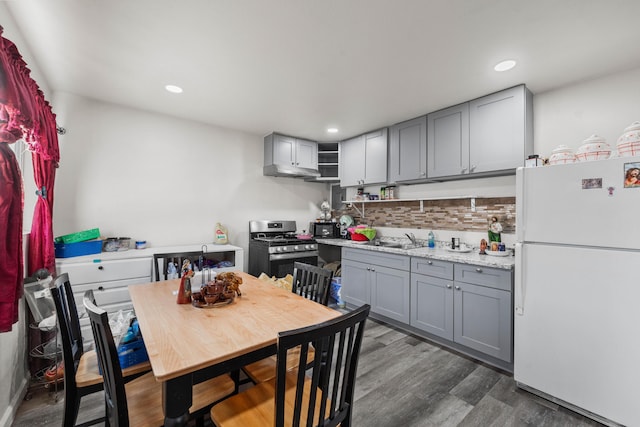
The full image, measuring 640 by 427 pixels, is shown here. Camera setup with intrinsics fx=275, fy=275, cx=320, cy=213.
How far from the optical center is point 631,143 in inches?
65.8

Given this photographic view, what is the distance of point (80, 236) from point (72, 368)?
1807mm

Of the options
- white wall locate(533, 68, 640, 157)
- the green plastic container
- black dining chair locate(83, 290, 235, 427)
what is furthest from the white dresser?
white wall locate(533, 68, 640, 157)

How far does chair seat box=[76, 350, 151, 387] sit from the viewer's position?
1.32 meters

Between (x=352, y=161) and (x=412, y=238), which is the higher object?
(x=352, y=161)

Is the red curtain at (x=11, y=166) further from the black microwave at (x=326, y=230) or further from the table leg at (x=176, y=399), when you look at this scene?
the black microwave at (x=326, y=230)

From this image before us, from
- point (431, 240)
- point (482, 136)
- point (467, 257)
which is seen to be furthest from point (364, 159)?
point (467, 257)

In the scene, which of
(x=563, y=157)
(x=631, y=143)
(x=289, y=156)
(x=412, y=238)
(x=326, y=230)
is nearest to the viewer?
(x=631, y=143)

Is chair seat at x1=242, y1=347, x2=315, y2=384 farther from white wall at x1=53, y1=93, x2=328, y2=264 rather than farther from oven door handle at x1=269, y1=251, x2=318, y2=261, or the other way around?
white wall at x1=53, y1=93, x2=328, y2=264

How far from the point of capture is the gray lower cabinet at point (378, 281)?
2.96m

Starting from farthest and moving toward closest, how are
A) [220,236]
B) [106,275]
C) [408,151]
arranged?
[220,236] → [408,151] → [106,275]

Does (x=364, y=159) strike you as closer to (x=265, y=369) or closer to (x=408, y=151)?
(x=408, y=151)

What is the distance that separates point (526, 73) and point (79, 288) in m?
4.20

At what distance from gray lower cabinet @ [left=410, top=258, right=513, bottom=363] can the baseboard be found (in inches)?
121

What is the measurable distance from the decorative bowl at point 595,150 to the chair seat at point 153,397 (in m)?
2.59
